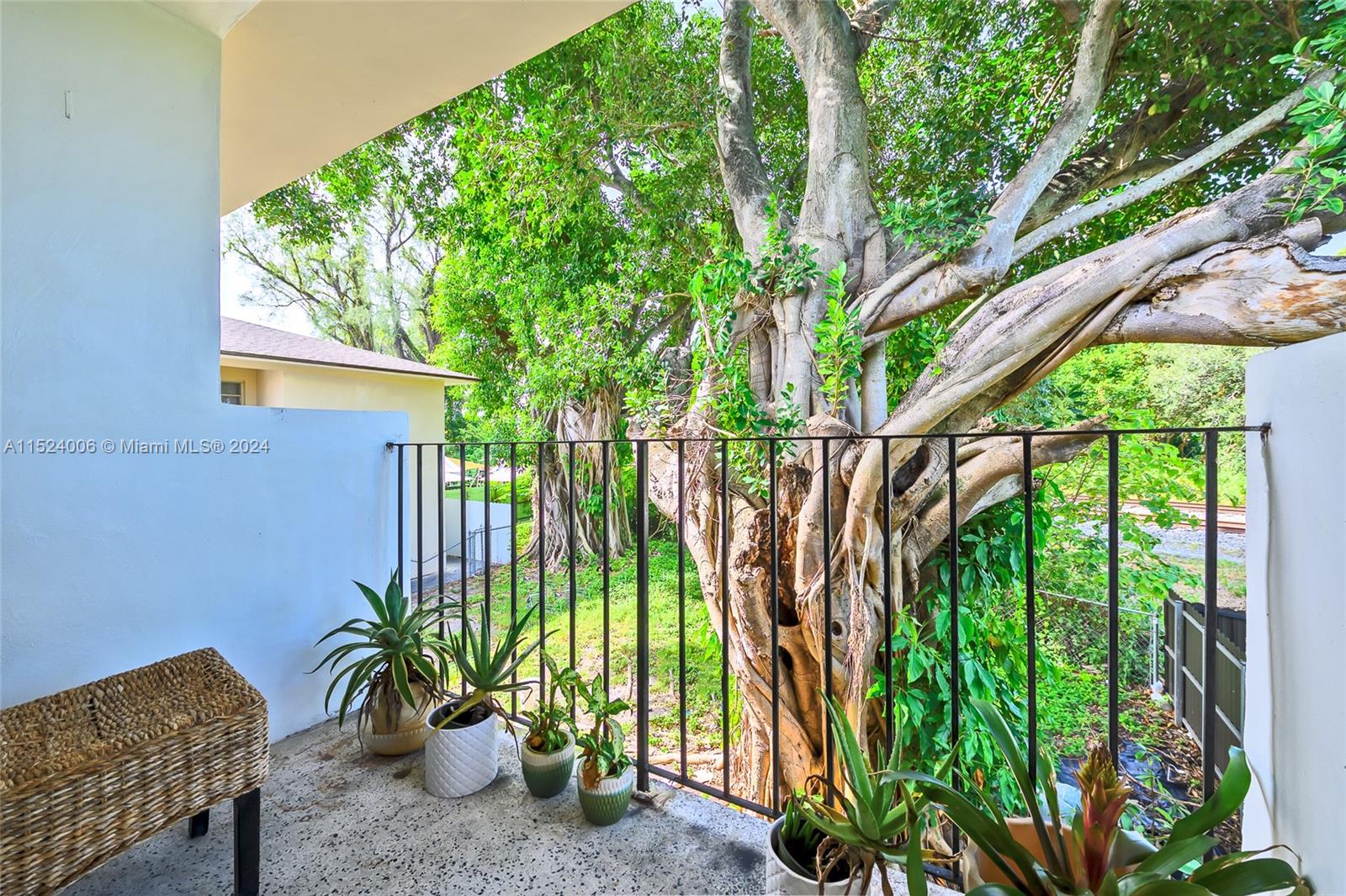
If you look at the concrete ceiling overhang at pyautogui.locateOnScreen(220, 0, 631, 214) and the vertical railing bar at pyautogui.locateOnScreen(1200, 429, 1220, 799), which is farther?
the concrete ceiling overhang at pyautogui.locateOnScreen(220, 0, 631, 214)

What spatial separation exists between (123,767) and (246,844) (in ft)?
1.14

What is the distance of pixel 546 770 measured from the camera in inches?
57.7

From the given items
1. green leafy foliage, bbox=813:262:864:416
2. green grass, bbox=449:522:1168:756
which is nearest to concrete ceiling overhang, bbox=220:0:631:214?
green leafy foliage, bbox=813:262:864:416

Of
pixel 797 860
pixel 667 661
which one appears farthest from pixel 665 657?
pixel 797 860

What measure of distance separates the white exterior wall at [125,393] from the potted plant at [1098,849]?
1.90m

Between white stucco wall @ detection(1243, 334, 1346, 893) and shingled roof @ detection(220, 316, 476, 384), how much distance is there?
7037 mm

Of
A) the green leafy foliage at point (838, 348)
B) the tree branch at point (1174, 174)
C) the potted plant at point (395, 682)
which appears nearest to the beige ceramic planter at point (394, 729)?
the potted plant at point (395, 682)

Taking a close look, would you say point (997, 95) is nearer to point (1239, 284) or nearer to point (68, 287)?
point (1239, 284)

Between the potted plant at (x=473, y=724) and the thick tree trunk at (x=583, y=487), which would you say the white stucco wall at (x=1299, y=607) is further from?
the thick tree trunk at (x=583, y=487)

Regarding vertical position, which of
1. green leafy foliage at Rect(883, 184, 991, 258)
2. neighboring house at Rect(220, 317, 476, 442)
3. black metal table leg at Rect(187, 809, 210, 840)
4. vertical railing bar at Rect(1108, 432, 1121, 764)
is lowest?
black metal table leg at Rect(187, 809, 210, 840)

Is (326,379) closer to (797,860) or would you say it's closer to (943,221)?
(943,221)

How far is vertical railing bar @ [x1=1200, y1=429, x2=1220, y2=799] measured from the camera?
1005 millimetres

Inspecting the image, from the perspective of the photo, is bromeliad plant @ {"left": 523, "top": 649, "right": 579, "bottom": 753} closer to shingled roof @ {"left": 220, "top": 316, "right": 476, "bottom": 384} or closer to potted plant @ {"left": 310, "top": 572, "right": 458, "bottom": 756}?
potted plant @ {"left": 310, "top": 572, "right": 458, "bottom": 756}

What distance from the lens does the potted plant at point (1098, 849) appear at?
0.78m
